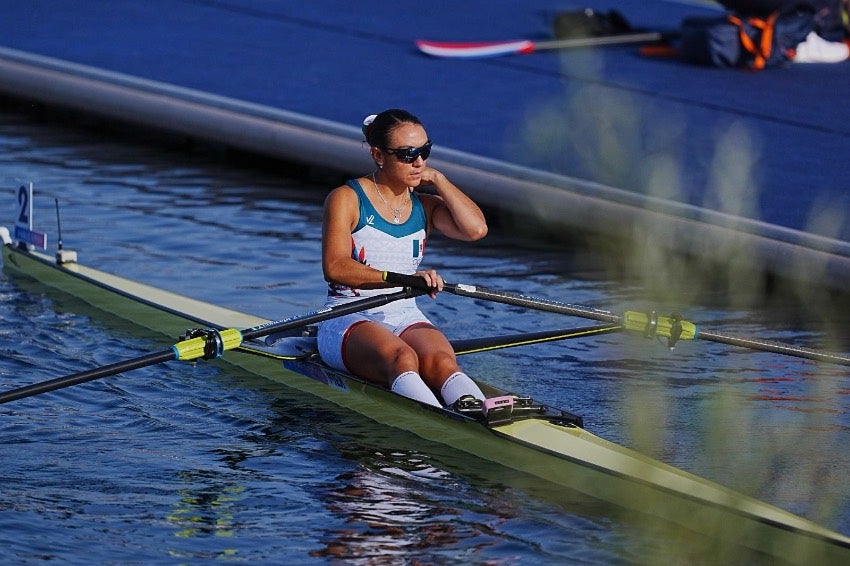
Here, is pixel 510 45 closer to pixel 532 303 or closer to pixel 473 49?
pixel 473 49

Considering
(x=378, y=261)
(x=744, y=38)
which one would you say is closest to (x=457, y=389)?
(x=378, y=261)

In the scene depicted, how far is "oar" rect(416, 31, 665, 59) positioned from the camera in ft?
47.6

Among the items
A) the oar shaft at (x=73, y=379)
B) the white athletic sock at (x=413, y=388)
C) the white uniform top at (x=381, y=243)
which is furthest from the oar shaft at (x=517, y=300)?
the oar shaft at (x=73, y=379)

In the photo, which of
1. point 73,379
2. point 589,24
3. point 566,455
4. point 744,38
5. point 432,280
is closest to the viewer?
point 566,455

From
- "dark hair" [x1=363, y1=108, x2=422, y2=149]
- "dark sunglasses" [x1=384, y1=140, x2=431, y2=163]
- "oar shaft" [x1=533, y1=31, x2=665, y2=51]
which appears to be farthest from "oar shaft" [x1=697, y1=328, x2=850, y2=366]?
"oar shaft" [x1=533, y1=31, x2=665, y2=51]

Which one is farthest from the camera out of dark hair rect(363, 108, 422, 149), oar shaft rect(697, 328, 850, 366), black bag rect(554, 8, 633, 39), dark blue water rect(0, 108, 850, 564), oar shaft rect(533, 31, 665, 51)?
black bag rect(554, 8, 633, 39)

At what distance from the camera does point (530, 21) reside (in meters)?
16.2

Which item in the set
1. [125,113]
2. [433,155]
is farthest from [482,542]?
[125,113]

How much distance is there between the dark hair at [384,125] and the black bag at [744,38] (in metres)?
7.87

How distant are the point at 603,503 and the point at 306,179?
22.4ft

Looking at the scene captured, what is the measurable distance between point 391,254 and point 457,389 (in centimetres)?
72

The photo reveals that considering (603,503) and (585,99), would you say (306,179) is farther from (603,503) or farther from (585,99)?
(603,503)

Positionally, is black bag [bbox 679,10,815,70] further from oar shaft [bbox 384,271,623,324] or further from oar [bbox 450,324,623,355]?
oar shaft [bbox 384,271,623,324]

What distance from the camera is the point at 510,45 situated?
575 inches
